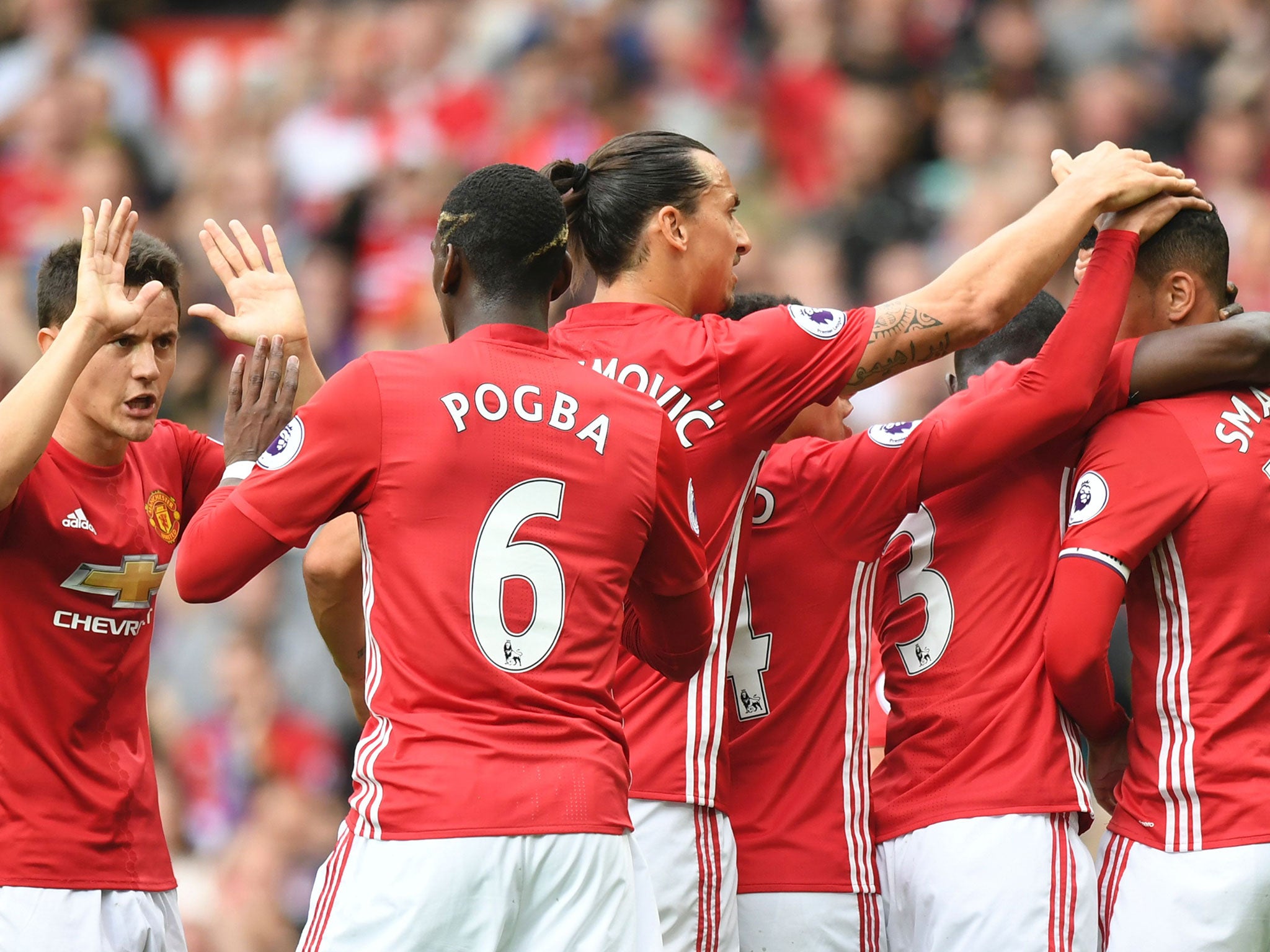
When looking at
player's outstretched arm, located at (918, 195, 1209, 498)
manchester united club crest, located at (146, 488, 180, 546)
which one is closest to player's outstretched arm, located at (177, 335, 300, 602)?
manchester united club crest, located at (146, 488, 180, 546)

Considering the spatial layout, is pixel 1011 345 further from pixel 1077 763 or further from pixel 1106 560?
pixel 1077 763

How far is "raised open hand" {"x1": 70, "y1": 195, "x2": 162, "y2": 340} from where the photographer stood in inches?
138

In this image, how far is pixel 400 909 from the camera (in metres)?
2.74

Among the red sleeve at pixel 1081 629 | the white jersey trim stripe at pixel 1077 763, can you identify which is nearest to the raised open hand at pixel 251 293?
the red sleeve at pixel 1081 629

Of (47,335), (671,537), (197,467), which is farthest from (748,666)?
(47,335)

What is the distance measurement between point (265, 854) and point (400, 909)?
18.8 ft

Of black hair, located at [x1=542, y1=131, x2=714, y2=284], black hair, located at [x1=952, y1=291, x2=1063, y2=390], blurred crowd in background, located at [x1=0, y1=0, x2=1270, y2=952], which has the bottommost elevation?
black hair, located at [x1=952, y1=291, x2=1063, y2=390]

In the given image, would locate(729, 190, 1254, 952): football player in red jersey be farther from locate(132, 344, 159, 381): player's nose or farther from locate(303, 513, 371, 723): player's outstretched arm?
locate(132, 344, 159, 381): player's nose

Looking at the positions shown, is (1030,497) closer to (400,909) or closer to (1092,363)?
(1092,363)

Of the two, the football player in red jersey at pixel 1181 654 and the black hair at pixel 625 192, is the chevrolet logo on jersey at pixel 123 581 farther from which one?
the football player in red jersey at pixel 1181 654

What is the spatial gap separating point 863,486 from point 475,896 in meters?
1.47

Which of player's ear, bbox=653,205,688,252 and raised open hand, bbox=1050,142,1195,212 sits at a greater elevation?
raised open hand, bbox=1050,142,1195,212

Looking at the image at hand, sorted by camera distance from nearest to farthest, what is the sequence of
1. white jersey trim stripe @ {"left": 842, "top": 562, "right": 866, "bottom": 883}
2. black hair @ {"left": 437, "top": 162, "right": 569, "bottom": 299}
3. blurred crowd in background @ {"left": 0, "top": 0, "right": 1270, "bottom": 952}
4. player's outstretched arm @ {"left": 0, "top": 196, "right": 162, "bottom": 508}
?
black hair @ {"left": 437, "top": 162, "right": 569, "bottom": 299} → player's outstretched arm @ {"left": 0, "top": 196, "right": 162, "bottom": 508} → white jersey trim stripe @ {"left": 842, "top": 562, "right": 866, "bottom": 883} → blurred crowd in background @ {"left": 0, "top": 0, "right": 1270, "bottom": 952}

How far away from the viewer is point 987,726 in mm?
3711
